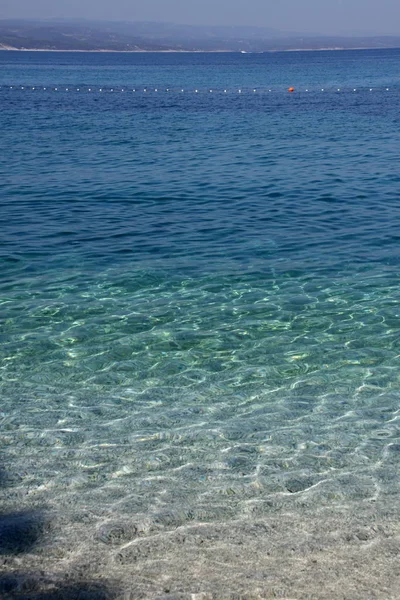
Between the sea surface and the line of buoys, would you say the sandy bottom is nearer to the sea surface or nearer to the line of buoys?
the sea surface

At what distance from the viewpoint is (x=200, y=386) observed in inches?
408

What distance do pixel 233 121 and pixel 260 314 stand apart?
97.2 feet

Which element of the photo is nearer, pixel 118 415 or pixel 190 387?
pixel 118 415

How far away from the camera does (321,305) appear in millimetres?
13359

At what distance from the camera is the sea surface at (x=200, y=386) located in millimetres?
6441

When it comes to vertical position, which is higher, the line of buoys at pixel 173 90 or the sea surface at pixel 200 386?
the line of buoys at pixel 173 90

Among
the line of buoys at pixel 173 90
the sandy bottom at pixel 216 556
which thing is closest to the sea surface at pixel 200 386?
the sandy bottom at pixel 216 556

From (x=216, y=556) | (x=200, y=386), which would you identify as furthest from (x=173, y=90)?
(x=216, y=556)

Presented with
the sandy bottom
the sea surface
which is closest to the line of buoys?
the sea surface

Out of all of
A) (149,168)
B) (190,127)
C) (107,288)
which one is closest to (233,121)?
(190,127)

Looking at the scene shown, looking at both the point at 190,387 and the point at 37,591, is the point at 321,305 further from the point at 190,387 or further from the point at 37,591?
the point at 37,591

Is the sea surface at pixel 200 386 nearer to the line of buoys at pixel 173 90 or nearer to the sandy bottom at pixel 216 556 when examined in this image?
A: the sandy bottom at pixel 216 556

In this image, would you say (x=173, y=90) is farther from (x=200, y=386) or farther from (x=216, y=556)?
(x=216, y=556)

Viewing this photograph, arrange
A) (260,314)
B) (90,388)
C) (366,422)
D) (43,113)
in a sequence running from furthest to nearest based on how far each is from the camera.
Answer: (43,113), (260,314), (90,388), (366,422)
